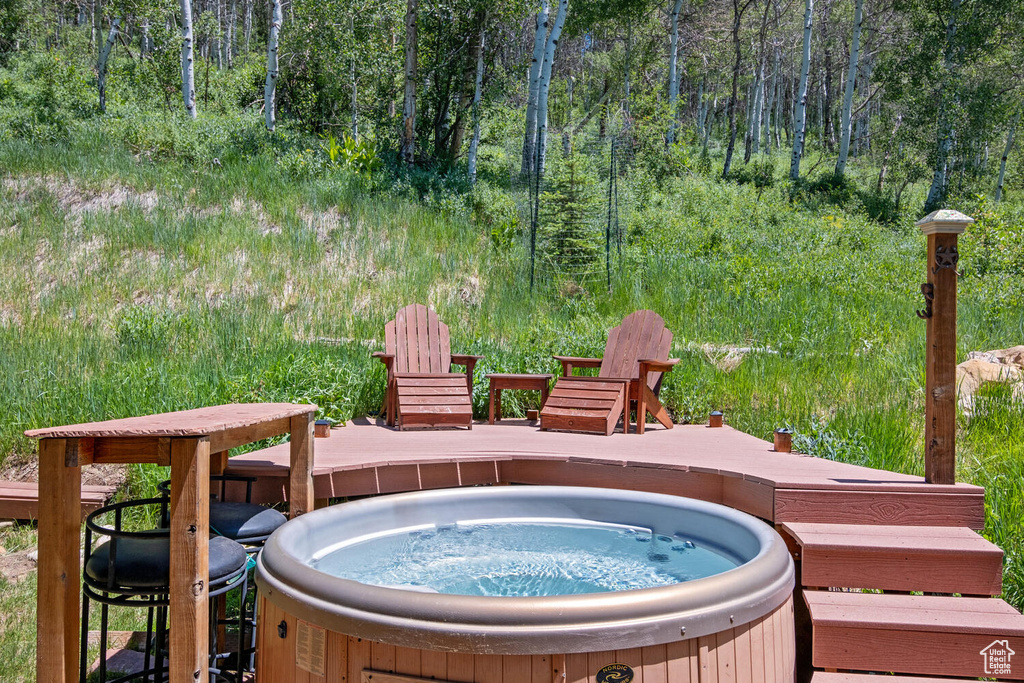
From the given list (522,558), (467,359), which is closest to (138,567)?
(522,558)

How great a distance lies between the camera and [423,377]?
5453mm

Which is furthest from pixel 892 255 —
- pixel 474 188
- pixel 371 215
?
pixel 371 215

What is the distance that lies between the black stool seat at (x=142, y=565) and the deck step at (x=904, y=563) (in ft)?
7.19

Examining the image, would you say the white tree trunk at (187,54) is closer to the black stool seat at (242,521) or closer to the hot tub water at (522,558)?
the black stool seat at (242,521)

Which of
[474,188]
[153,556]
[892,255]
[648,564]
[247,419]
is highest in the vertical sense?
[474,188]

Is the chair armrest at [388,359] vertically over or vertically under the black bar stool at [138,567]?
over

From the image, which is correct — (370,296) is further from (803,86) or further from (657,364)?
(803,86)

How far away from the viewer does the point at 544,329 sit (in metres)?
7.35

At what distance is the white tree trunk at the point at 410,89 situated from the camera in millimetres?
12809

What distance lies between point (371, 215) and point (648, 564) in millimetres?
9036

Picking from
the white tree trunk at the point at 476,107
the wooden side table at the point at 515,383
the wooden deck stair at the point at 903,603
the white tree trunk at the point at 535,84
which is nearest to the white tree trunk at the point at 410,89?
the white tree trunk at the point at 476,107

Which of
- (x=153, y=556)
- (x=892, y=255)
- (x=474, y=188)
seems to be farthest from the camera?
(x=474, y=188)

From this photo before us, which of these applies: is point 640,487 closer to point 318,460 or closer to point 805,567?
point 805,567

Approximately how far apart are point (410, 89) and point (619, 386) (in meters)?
9.71
